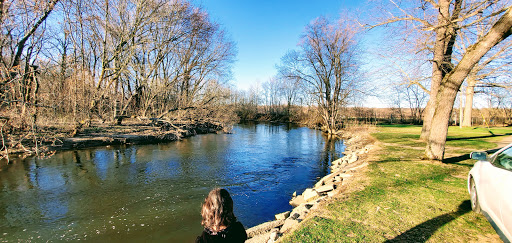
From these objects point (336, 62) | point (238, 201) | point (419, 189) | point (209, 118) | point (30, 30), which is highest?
point (336, 62)

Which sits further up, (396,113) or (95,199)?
(396,113)

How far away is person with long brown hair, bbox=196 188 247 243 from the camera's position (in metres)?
1.96

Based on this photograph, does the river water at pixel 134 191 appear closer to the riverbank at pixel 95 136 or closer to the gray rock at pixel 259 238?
the riverbank at pixel 95 136

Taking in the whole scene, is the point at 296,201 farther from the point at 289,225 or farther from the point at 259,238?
the point at 259,238

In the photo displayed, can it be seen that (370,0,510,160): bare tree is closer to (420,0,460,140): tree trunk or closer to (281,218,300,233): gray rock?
(420,0,460,140): tree trunk

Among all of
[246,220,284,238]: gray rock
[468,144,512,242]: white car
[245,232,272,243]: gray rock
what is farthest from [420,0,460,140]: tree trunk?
[245,232,272,243]: gray rock

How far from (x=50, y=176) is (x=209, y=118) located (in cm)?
1564

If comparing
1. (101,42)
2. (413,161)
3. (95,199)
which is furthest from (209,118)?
(413,161)

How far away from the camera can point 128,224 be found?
17.1 ft

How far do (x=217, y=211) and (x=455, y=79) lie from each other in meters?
7.50

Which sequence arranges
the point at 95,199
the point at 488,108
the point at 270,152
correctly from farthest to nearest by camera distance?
1. the point at 488,108
2. the point at 270,152
3. the point at 95,199

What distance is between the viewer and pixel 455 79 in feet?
20.8

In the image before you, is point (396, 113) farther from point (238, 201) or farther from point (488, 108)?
point (238, 201)

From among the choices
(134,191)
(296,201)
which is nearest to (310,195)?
(296,201)
